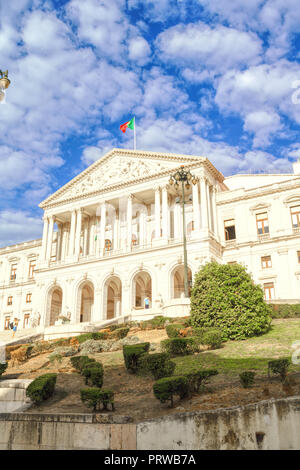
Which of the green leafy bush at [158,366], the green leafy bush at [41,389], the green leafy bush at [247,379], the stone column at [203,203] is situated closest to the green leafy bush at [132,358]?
the green leafy bush at [158,366]

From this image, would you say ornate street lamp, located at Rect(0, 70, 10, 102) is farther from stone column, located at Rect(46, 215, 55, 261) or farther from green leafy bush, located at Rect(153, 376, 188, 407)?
stone column, located at Rect(46, 215, 55, 261)

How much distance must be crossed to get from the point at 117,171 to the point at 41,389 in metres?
40.5

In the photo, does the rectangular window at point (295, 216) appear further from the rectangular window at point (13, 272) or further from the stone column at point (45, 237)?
the rectangular window at point (13, 272)

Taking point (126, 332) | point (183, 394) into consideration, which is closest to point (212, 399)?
point (183, 394)

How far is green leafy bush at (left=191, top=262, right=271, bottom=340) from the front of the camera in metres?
20.8

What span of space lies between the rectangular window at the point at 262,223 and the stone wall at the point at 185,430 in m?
38.1

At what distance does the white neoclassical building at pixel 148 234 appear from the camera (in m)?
42.5

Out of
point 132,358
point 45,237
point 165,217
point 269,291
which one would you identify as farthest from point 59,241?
point 132,358

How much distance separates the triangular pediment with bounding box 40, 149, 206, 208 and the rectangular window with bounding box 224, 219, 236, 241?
25.7 feet

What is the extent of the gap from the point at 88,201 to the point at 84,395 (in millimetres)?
42308

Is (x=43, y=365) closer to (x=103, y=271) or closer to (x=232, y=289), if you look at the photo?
(x=232, y=289)

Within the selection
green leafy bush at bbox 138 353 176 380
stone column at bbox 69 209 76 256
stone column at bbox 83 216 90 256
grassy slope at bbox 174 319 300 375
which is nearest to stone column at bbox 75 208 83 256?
stone column at bbox 69 209 76 256

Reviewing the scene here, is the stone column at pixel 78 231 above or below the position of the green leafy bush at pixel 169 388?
above

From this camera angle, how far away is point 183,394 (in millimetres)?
10594
